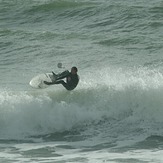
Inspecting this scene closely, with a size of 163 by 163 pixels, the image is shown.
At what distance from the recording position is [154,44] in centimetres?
2333

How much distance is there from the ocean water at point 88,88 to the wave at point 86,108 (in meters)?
0.03

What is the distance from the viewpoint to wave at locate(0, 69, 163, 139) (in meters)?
16.0

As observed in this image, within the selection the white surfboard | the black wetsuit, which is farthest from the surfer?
the white surfboard

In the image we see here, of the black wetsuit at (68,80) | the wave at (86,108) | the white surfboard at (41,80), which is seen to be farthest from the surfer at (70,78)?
the wave at (86,108)

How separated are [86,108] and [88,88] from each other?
98cm

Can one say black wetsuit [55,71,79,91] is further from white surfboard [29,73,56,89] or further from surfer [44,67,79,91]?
white surfboard [29,73,56,89]

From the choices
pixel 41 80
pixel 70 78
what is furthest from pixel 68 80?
pixel 41 80

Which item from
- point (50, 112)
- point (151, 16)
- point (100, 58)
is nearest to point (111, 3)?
point (151, 16)

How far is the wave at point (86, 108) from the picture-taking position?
52.5 feet

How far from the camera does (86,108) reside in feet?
54.9

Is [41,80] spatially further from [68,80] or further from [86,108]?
[86,108]

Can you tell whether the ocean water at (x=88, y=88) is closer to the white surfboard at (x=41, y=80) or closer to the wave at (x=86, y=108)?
the wave at (x=86, y=108)

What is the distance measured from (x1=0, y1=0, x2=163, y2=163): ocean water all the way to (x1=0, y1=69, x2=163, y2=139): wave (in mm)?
29

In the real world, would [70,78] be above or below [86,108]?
above
